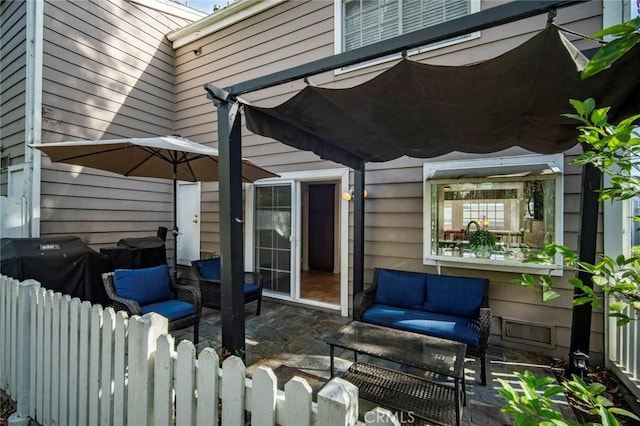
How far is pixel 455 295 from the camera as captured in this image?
3262 millimetres

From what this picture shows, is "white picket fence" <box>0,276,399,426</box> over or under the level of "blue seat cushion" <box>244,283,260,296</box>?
over

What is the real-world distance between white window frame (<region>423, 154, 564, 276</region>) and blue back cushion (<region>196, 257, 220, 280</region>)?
284 centimetres

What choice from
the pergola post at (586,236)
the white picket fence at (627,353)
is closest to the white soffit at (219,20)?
the pergola post at (586,236)

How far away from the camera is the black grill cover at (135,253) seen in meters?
4.27

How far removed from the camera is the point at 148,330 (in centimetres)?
142

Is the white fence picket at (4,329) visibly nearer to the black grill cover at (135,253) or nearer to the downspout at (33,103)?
the black grill cover at (135,253)

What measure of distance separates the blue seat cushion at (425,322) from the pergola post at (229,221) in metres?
1.57

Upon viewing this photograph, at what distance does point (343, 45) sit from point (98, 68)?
399 centimetres

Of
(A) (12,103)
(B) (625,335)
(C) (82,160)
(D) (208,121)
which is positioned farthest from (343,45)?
(A) (12,103)

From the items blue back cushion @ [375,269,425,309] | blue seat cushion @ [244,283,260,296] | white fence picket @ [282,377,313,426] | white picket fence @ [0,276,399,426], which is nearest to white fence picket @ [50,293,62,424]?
white picket fence @ [0,276,399,426]

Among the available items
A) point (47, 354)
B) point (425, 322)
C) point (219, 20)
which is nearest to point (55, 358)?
point (47, 354)

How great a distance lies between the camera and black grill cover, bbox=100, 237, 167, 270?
4266 mm

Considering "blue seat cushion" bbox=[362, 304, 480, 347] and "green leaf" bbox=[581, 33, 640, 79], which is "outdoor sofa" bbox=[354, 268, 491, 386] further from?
"green leaf" bbox=[581, 33, 640, 79]

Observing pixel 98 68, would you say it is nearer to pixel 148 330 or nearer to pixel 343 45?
pixel 343 45
